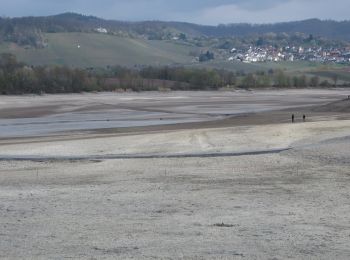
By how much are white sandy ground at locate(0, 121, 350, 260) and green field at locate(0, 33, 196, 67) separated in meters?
131

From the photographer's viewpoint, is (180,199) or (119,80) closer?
(180,199)

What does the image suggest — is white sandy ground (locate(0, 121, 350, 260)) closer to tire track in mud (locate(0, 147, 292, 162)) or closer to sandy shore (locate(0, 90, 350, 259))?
sandy shore (locate(0, 90, 350, 259))

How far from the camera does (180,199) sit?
45.6ft

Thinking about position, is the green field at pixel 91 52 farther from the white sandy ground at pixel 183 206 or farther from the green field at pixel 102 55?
the white sandy ground at pixel 183 206

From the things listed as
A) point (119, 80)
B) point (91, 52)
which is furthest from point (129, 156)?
point (91, 52)

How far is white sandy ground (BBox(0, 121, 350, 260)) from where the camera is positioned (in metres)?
9.44

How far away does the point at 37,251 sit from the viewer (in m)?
9.30

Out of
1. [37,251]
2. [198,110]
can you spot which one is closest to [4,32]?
[198,110]

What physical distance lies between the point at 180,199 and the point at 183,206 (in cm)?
89

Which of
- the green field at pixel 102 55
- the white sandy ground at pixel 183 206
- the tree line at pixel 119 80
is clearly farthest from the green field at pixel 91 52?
the white sandy ground at pixel 183 206

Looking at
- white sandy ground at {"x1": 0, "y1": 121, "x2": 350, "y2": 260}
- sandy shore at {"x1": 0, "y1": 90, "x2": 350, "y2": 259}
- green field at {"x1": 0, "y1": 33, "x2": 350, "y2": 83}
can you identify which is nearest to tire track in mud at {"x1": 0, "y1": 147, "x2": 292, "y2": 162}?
sandy shore at {"x1": 0, "y1": 90, "x2": 350, "y2": 259}

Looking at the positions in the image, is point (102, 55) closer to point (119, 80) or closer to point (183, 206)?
point (119, 80)

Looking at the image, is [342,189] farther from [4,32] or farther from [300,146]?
[4,32]

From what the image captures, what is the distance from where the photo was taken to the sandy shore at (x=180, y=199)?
952 cm
